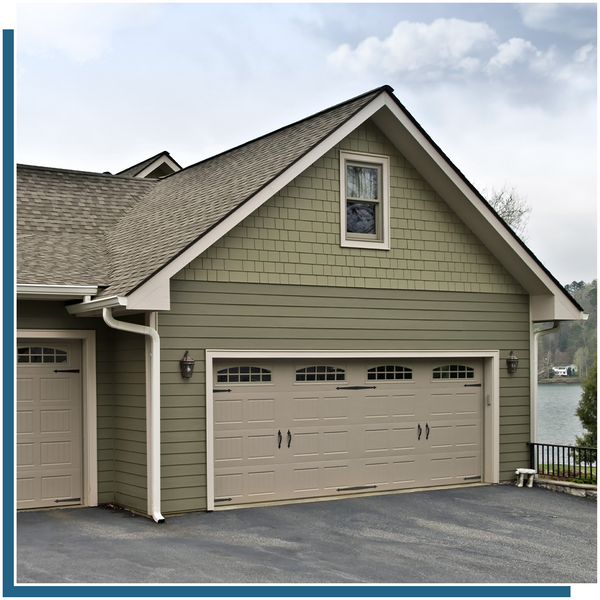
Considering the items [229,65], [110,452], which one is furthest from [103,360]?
[229,65]

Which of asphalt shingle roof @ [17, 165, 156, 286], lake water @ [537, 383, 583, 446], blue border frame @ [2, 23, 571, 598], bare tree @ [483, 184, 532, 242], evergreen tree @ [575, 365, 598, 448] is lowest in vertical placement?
lake water @ [537, 383, 583, 446]

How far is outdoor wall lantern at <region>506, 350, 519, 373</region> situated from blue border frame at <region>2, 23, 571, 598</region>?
6.21 metres

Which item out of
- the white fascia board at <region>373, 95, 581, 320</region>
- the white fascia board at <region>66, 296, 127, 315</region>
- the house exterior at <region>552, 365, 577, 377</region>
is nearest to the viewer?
the white fascia board at <region>66, 296, 127, 315</region>

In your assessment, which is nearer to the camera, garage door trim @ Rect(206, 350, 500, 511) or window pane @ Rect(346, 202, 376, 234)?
garage door trim @ Rect(206, 350, 500, 511)

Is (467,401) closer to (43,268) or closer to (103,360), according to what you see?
(103,360)

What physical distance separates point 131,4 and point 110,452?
623 cm

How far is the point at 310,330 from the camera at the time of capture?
11.8m

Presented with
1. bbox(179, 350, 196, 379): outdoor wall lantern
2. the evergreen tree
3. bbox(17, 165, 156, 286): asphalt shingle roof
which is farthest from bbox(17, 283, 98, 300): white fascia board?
the evergreen tree

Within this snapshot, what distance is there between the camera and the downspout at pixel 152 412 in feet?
33.5

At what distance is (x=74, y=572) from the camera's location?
24.6ft

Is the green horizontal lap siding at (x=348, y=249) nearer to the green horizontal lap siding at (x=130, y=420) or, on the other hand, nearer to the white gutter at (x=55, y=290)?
the white gutter at (x=55, y=290)

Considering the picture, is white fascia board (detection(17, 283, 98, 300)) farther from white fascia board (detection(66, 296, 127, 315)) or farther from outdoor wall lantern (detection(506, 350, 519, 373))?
outdoor wall lantern (detection(506, 350, 519, 373))

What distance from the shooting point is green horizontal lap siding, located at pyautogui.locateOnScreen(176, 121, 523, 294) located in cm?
1133

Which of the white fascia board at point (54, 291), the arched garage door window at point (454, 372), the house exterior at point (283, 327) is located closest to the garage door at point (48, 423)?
the house exterior at point (283, 327)
